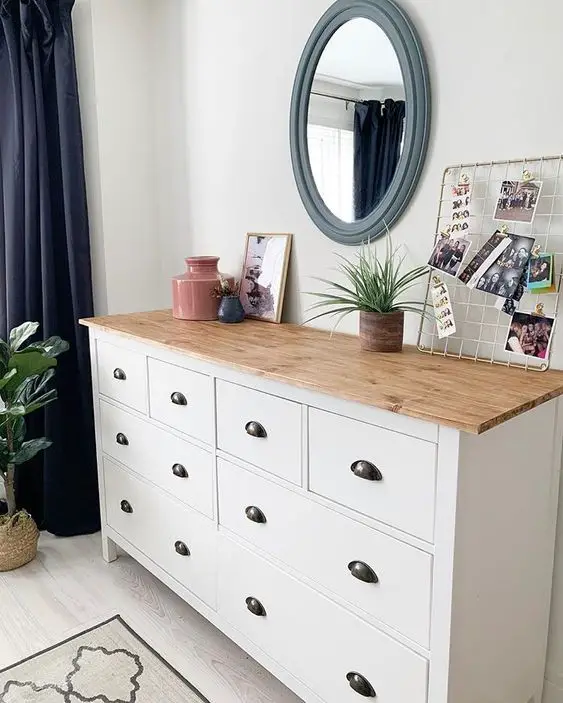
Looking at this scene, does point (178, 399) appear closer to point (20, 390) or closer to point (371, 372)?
point (371, 372)

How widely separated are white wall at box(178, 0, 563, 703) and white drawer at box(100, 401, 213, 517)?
62 cm

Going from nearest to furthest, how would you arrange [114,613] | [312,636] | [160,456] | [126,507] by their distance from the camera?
[312,636] → [160,456] → [114,613] → [126,507]

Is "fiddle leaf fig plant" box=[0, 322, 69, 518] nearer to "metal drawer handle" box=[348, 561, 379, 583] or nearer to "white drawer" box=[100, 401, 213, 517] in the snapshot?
"white drawer" box=[100, 401, 213, 517]

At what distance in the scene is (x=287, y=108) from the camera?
7.06ft

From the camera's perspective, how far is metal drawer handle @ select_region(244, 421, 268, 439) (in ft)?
5.34

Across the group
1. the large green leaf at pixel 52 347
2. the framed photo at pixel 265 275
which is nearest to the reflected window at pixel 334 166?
the framed photo at pixel 265 275

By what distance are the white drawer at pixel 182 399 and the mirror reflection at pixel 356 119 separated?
69cm

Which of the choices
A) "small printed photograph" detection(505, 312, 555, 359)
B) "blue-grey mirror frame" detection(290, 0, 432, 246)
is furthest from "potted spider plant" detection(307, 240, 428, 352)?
"small printed photograph" detection(505, 312, 555, 359)

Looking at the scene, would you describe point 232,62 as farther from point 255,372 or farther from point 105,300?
point 255,372

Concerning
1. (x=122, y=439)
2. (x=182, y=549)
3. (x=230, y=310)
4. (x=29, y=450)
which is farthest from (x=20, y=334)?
(x=182, y=549)

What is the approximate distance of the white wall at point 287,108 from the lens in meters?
1.51

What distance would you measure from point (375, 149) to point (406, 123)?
132 mm

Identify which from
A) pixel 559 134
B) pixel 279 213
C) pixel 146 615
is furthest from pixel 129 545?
pixel 559 134

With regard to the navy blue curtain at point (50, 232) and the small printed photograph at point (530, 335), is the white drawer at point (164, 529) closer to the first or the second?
the navy blue curtain at point (50, 232)
